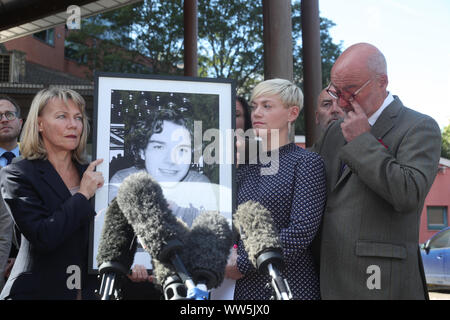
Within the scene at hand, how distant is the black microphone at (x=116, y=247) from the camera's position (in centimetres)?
172

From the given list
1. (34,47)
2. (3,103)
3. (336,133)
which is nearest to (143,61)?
(34,47)

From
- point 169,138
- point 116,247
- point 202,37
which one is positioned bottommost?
point 116,247

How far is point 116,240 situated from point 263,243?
1.75 feet

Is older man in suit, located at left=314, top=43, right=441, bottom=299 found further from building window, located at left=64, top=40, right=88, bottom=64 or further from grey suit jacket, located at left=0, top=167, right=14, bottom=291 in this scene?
building window, located at left=64, top=40, right=88, bottom=64

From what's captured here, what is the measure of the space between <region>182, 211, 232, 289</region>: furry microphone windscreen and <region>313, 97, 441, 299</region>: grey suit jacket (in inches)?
27.3

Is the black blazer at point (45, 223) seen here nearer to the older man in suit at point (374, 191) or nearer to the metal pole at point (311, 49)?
the older man in suit at point (374, 191)

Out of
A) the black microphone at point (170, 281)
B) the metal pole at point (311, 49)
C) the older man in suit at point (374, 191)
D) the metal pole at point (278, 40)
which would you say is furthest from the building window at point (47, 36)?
the black microphone at point (170, 281)

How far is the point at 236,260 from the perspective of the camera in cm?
193

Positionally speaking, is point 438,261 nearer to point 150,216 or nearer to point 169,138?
point 169,138

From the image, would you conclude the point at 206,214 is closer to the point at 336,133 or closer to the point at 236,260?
the point at 236,260

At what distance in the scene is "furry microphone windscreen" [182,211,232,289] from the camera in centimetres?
157

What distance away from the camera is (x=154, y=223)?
157cm

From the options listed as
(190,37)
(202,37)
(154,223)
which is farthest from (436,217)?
(154,223)

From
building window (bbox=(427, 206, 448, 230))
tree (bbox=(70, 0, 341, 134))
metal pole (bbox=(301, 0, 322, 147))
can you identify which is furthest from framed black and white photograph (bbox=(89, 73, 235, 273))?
building window (bbox=(427, 206, 448, 230))
